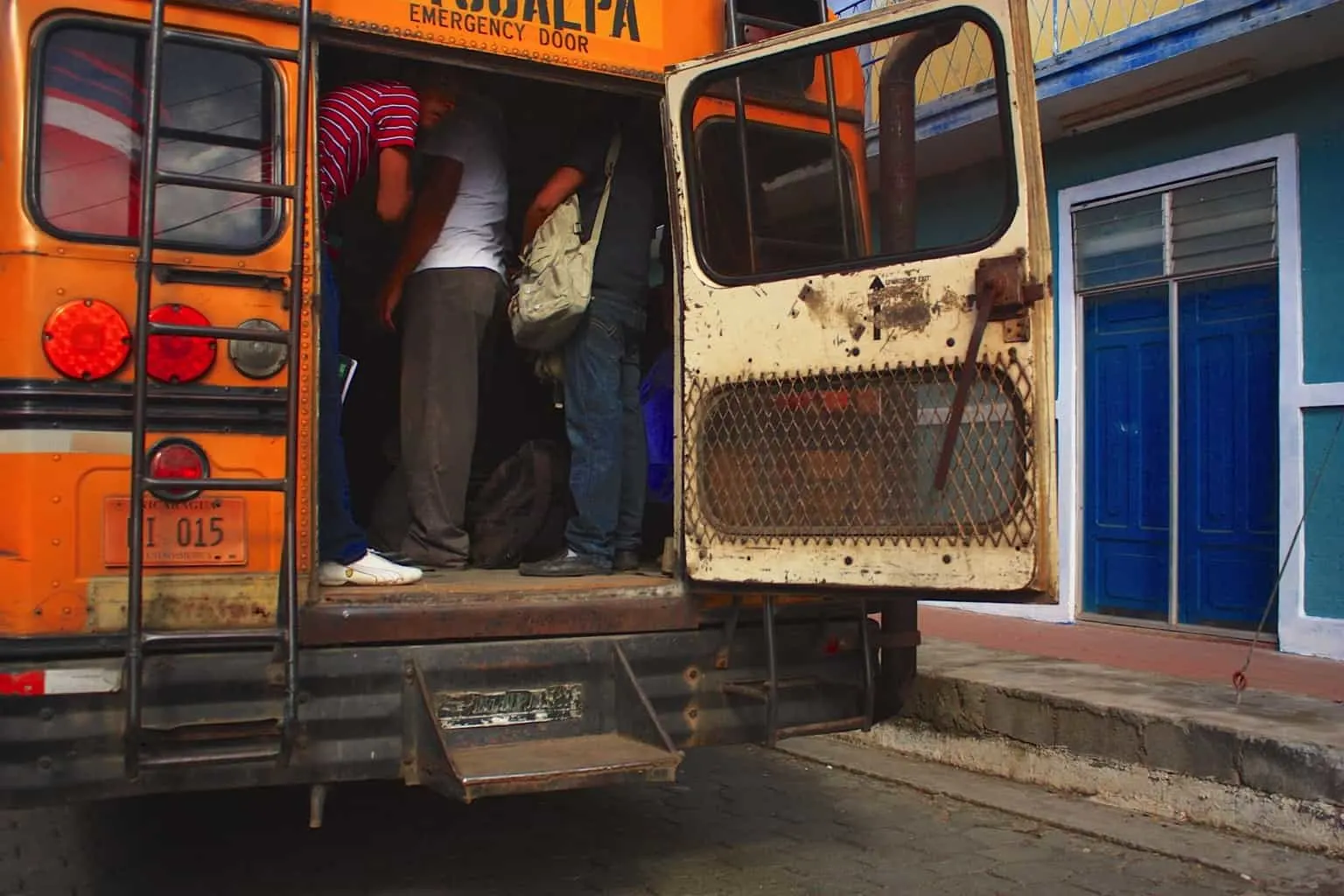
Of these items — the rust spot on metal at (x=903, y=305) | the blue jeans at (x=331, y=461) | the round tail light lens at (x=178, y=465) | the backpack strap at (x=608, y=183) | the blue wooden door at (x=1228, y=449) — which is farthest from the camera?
the blue wooden door at (x=1228, y=449)

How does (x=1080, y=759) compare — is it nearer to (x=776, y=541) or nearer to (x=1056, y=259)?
(x=776, y=541)

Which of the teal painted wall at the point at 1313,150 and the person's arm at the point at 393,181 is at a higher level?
the teal painted wall at the point at 1313,150

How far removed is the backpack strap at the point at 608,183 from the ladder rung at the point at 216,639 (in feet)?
6.11

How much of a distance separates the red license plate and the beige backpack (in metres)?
1.37

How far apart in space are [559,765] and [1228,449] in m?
6.02

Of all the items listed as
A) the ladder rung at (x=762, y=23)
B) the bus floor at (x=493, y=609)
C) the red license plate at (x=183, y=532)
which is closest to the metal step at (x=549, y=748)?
the bus floor at (x=493, y=609)

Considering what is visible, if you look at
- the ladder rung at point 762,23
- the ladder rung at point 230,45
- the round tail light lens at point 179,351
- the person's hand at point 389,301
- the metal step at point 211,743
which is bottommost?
the metal step at point 211,743

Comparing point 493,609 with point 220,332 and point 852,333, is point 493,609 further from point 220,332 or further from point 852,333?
point 852,333

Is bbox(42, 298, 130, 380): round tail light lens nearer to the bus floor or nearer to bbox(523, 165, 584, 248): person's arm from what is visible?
the bus floor

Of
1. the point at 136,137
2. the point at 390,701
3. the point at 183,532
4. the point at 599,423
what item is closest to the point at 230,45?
the point at 136,137

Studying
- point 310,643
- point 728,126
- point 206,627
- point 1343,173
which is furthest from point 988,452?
point 1343,173

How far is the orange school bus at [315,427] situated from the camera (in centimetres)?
299

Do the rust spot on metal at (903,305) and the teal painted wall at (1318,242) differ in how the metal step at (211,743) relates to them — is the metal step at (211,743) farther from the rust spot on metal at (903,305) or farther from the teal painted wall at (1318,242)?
the teal painted wall at (1318,242)

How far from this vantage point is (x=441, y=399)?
4305mm
